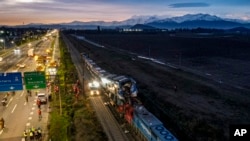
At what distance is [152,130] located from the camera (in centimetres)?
3309

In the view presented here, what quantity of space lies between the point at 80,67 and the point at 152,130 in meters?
73.7

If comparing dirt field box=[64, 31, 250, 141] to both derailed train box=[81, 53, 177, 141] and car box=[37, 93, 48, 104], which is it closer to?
derailed train box=[81, 53, 177, 141]

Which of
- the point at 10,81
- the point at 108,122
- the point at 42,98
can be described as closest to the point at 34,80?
the point at 10,81

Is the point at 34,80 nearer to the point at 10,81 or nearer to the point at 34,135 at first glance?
the point at 10,81

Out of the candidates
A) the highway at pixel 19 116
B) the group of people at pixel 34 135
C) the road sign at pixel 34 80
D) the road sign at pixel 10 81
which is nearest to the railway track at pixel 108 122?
the highway at pixel 19 116

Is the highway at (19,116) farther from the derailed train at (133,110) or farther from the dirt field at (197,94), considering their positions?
the dirt field at (197,94)

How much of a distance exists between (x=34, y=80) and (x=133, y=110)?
15.2m

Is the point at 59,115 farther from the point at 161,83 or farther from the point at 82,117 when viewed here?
the point at 161,83

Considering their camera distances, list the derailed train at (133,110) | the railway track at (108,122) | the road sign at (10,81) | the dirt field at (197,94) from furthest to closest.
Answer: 1. the dirt field at (197,94)
2. the road sign at (10,81)
3. the railway track at (108,122)
4. the derailed train at (133,110)

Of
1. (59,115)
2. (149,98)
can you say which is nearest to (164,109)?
(149,98)

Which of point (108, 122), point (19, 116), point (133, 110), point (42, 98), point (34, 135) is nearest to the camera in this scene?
point (34, 135)

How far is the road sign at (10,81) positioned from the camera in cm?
4253

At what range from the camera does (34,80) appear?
4569 cm

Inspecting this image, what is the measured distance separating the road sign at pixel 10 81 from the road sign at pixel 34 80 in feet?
6.84
